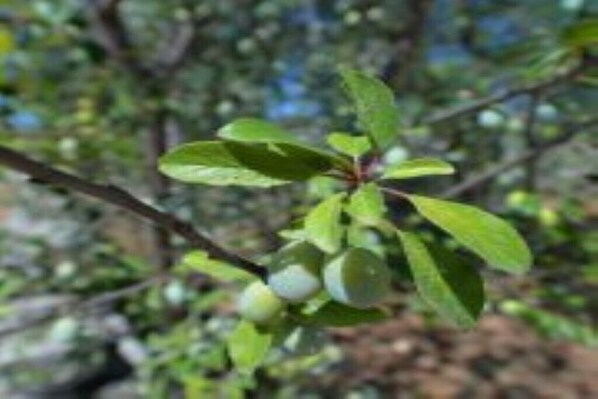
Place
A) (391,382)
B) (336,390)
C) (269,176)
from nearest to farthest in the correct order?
(269,176), (336,390), (391,382)

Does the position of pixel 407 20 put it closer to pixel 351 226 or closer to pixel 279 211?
pixel 279 211

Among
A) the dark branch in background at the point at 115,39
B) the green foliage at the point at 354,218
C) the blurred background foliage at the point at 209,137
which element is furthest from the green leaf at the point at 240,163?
the dark branch in background at the point at 115,39

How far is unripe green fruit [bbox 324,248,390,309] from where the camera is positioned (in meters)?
0.59

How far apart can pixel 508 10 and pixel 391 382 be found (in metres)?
1.42

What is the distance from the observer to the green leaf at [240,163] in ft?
2.04

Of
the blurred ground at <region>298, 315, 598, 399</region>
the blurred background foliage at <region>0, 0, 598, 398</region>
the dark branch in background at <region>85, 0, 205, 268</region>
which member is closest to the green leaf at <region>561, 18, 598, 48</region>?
the blurred background foliage at <region>0, 0, 598, 398</region>

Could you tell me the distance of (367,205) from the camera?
608mm

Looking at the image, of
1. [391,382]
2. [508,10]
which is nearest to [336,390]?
[391,382]

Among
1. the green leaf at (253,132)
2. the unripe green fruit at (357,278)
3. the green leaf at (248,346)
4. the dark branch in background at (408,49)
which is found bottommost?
the green leaf at (248,346)

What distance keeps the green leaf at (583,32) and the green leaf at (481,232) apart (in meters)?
0.39

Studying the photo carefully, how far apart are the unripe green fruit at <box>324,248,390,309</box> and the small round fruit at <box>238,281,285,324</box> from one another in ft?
0.22

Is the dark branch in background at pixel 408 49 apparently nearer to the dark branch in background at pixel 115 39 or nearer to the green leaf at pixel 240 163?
the dark branch in background at pixel 115 39

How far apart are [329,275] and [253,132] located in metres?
0.09

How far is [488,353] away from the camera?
435cm
